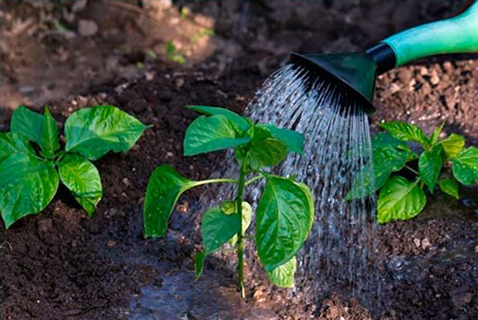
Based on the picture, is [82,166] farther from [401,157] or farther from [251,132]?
[401,157]

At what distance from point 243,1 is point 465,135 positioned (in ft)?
3.70

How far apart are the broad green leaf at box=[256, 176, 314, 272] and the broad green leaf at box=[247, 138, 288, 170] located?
0.16 ft

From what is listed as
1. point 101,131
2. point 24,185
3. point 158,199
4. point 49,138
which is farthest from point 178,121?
point 158,199

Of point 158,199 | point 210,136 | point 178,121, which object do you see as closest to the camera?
point 210,136

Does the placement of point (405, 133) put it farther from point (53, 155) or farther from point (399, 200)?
point (53, 155)

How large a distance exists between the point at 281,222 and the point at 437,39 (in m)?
0.86

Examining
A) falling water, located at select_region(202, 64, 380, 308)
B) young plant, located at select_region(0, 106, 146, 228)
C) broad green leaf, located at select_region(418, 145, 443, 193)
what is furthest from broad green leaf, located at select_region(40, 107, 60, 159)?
broad green leaf, located at select_region(418, 145, 443, 193)

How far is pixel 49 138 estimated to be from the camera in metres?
2.36

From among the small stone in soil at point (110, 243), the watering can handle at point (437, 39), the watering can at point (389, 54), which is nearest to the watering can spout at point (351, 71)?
the watering can at point (389, 54)

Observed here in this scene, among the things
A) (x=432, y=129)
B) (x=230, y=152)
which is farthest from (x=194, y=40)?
(x=432, y=129)

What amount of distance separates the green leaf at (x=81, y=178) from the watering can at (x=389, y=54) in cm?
61

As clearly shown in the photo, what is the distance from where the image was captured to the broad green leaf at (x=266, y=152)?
6.19 feet

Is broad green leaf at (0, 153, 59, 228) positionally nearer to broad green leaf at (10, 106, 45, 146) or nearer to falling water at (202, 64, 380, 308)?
broad green leaf at (10, 106, 45, 146)

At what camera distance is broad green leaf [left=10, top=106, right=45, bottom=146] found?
241cm
